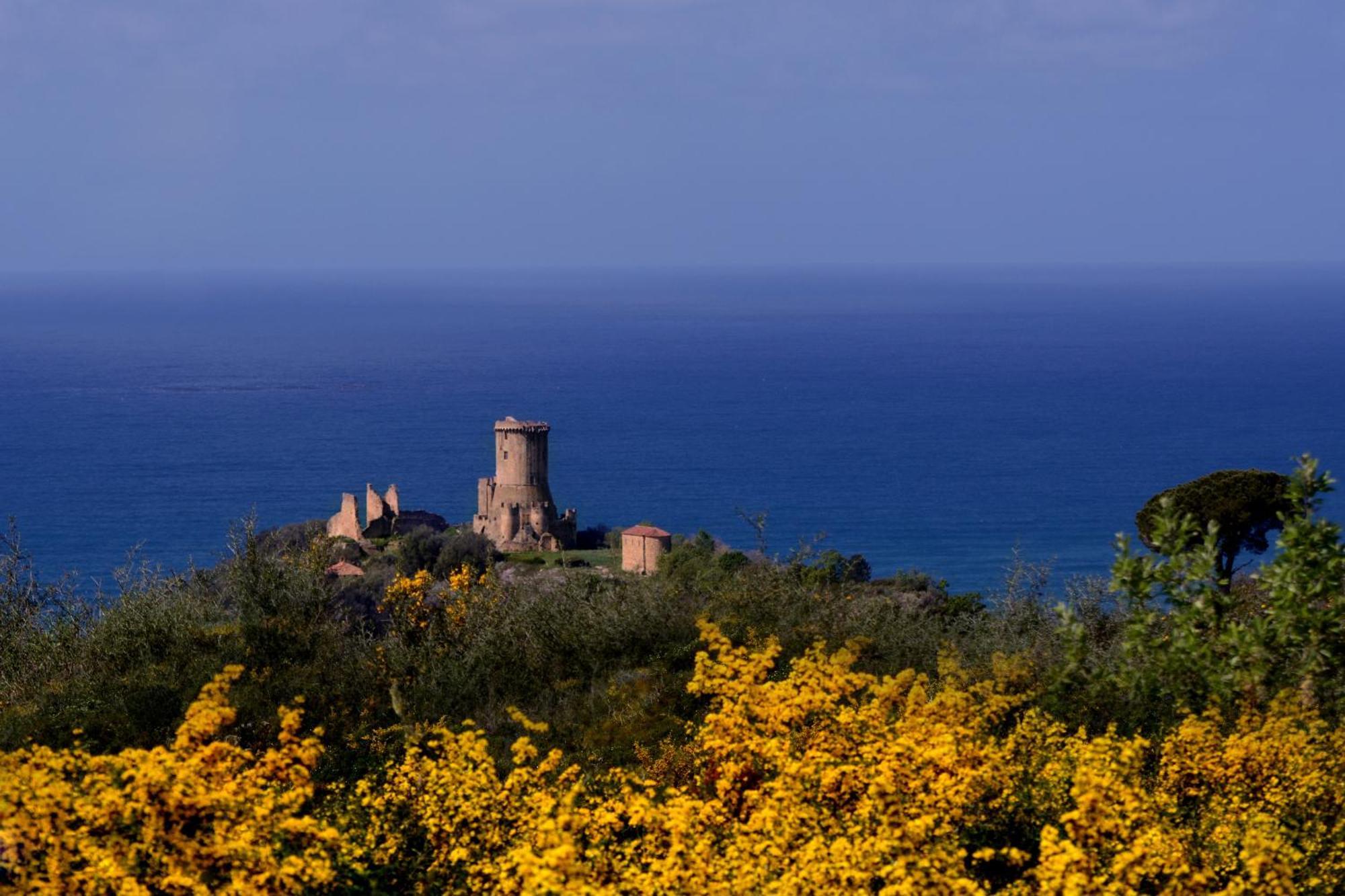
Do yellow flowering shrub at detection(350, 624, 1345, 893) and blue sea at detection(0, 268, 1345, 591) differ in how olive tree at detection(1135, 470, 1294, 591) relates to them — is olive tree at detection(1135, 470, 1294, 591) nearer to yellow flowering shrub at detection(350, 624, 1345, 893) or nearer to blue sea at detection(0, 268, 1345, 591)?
yellow flowering shrub at detection(350, 624, 1345, 893)

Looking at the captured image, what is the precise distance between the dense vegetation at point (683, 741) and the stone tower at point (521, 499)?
35.5m

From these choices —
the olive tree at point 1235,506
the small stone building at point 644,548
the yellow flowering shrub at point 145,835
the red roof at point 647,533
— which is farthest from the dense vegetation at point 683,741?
the red roof at point 647,533

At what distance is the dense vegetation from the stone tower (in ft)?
116

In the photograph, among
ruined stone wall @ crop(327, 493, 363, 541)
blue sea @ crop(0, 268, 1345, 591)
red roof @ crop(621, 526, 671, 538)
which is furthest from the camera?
blue sea @ crop(0, 268, 1345, 591)

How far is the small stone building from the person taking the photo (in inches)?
1993

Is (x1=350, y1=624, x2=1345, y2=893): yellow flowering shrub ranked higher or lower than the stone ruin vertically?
higher

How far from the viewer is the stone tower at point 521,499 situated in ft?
195

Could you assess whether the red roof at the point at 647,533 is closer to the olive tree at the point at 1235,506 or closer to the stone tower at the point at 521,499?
the stone tower at the point at 521,499

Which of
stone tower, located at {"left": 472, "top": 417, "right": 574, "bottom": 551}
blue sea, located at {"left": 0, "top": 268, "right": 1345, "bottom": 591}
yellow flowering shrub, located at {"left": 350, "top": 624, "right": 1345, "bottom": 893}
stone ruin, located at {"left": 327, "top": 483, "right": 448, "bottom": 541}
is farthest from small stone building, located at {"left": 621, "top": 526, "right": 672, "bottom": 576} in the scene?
yellow flowering shrub, located at {"left": 350, "top": 624, "right": 1345, "bottom": 893}

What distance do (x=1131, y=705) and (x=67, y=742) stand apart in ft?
39.9

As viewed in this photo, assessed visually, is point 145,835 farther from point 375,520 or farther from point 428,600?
point 375,520

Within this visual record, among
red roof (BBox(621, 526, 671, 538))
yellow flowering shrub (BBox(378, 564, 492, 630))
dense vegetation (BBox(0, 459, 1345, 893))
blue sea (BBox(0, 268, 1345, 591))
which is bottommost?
blue sea (BBox(0, 268, 1345, 591))

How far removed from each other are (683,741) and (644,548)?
3439 cm

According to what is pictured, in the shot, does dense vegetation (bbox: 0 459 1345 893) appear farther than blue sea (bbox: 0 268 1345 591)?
No
